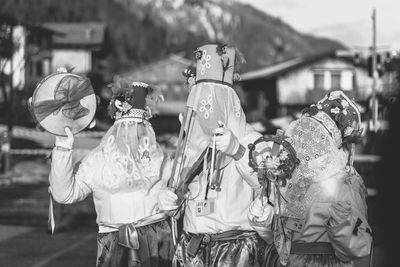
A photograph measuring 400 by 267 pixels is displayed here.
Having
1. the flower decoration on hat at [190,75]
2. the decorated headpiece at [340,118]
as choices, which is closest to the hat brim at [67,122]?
the flower decoration on hat at [190,75]

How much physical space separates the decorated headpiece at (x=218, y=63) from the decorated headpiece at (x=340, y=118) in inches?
27.4

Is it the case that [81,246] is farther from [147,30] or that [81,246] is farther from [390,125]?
[147,30]

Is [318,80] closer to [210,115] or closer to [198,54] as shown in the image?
[198,54]

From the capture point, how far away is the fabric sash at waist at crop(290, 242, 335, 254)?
4363mm

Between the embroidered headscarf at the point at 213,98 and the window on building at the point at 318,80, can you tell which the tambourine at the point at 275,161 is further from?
the window on building at the point at 318,80

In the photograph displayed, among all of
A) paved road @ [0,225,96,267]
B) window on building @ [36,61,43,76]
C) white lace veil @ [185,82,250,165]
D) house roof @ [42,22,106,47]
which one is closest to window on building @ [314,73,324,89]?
house roof @ [42,22,106,47]

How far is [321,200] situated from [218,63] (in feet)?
3.95

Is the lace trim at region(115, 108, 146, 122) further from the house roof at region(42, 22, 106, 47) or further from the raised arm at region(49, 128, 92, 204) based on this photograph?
the house roof at region(42, 22, 106, 47)

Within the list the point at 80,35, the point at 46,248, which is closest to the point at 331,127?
the point at 46,248

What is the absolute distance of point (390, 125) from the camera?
2.54 meters

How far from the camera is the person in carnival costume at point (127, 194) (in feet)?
16.9

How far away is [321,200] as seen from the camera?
4336 millimetres

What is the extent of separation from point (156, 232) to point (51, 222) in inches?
28.8

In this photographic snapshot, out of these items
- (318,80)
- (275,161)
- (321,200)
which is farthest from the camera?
(318,80)
